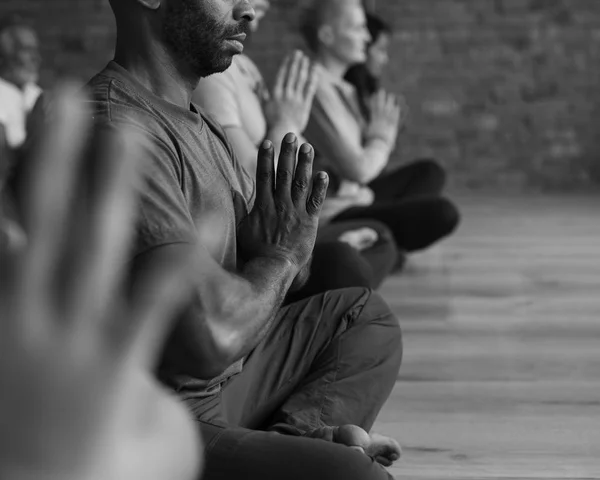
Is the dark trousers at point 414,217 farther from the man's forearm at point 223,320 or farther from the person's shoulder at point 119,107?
the man's forearm at point 223,320

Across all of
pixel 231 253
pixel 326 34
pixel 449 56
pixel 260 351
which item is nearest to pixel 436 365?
pixel 260 351

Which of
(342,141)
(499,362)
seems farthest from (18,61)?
(499,362)

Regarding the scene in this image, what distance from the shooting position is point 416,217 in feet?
12.0

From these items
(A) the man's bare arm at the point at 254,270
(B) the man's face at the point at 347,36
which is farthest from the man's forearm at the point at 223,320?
(B) the man's face at the point at 347,36

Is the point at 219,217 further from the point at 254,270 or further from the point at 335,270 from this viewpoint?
the point at 335,270

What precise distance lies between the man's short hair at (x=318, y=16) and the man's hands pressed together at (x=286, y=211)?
2631mm

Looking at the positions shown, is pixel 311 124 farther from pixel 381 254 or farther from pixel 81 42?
pixel 81 42

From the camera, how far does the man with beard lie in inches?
41.4

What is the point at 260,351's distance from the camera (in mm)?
1660

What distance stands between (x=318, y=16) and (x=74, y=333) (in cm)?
343

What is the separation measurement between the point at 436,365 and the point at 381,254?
0.90 metres

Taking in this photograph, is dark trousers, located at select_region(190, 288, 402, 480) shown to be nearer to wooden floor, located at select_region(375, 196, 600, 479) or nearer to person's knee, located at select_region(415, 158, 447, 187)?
wooden floor, located at select_region(375, 196, 600, 479)

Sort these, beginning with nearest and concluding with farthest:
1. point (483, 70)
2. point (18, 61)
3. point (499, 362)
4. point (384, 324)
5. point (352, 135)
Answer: point (384, 324) → point (499, 362) → point (352, 135) → point (18, 61) → point (483, 70)

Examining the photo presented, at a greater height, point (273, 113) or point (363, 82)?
point (273, 113)
